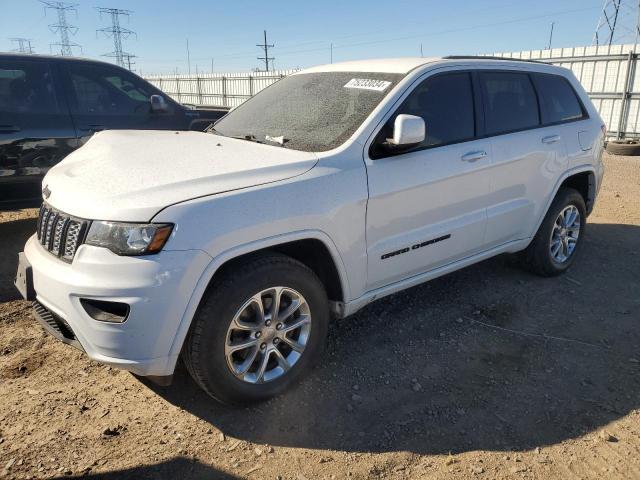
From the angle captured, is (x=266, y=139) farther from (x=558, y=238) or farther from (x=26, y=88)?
(x=26, y=88)

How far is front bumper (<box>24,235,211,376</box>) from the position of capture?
90.9 inches

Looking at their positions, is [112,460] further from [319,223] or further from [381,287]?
[381,287]

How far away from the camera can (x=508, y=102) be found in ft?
13.5

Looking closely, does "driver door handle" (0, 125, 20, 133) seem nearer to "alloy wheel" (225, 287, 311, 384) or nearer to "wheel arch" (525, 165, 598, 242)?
"alloy wheel" (225, 287, 311, 384)

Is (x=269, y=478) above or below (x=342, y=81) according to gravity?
below

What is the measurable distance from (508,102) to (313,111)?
1.69m

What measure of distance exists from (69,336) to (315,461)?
4.58 ft

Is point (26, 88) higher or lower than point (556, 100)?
higher

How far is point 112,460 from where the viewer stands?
2.48 meters

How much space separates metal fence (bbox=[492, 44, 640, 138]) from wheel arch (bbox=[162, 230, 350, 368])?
43.0ft

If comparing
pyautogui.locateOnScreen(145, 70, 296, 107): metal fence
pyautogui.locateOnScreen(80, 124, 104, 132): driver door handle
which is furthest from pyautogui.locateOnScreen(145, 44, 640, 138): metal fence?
pyautogui.locateOnScreen(145, 70, 296, 107): metal fence

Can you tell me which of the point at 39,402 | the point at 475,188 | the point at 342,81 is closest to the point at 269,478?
the point at 39,402

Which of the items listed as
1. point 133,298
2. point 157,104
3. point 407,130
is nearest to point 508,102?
point 407,130

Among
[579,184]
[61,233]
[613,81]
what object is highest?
[613,81]
